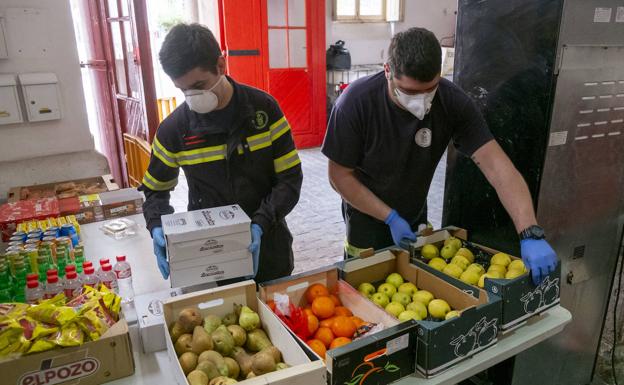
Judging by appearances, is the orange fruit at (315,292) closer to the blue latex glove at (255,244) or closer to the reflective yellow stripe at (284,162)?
the blue latex glove at (255,244)

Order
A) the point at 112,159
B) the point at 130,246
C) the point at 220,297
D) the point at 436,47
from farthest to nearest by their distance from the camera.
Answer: the point at 112,159 < the point at 130,246 < the point at 436,47 < the point at 220,297

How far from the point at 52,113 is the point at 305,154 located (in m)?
4.38

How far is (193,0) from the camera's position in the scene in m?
6.79

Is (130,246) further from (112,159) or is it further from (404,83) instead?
(112,159)

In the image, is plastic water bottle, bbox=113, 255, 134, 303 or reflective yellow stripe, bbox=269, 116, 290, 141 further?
reflective yellow stripe, bbox=269, 116, 290, 141

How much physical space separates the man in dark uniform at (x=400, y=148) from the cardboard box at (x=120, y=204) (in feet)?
3.89

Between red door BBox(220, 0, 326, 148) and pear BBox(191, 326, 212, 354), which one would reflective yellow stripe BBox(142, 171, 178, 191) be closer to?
pear BBox(191, 326, 212, 354)

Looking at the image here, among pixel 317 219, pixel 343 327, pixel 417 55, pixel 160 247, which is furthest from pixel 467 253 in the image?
pixel 317 219

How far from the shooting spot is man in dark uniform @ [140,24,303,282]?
63.1 inches

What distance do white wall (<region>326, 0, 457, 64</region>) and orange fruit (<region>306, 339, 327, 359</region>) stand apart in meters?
6.94

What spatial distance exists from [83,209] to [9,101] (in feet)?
2.96

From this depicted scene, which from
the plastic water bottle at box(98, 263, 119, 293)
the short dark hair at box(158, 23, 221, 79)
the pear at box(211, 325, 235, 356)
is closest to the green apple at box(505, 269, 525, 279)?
the pear at box(211, 325, 235, 356)

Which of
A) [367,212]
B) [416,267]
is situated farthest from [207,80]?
[416,267]

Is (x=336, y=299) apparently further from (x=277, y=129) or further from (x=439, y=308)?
(x=277, y=129)
